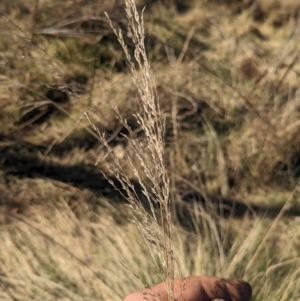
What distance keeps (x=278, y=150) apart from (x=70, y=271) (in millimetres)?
1240

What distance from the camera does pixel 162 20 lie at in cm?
427

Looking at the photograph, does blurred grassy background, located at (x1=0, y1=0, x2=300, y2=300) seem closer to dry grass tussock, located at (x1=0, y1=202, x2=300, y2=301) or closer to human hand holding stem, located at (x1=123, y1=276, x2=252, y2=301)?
dry grass tussock, located at (x1=0, y1=202, x2=300, y2=301)

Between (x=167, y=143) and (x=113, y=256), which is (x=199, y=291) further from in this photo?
(x=167, y=143)

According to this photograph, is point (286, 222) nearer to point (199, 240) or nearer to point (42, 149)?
point (199, 240)

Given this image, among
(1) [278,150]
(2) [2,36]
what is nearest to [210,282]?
(1) [278,150]

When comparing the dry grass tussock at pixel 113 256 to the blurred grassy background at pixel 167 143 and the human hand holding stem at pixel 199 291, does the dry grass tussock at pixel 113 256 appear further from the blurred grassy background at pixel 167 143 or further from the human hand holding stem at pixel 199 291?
the human hand holding stem at pixel 199 291

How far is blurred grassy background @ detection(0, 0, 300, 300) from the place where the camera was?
10.1ft

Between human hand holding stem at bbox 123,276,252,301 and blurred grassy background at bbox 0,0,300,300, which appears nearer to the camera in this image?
human hand holding stem at bbox 123,276,252,301

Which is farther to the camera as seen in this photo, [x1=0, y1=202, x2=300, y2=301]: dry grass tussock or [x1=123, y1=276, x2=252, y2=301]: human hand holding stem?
[x1=0, y1=202, x2=300, y2=301]: dry grass tussock

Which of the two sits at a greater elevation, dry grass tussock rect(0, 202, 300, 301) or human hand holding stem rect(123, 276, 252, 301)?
human hand holding stem rect(123, 276, 252, 301)

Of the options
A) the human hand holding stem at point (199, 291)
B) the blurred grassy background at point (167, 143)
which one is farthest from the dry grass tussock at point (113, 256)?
the human hand holding stem at point (199, 291)

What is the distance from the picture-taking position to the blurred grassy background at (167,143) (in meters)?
3.08

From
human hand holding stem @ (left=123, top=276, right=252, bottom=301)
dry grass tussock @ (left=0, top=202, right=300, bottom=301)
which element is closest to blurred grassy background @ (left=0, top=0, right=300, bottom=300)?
dry grass tussock @ (left=0, top=202, right=300, bottom=301)

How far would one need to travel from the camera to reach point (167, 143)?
367 cm
